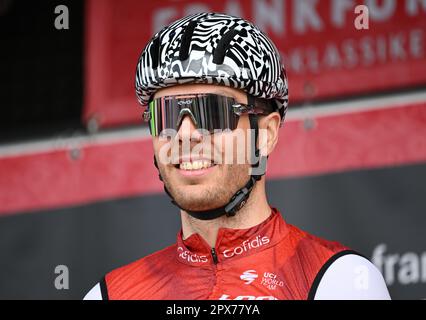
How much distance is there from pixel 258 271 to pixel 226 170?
0.99 ft

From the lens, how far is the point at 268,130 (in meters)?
3.25

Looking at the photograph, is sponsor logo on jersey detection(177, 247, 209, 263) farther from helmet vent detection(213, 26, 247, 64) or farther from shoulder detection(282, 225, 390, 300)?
helmet vent detection(213, 26, 247, 64)

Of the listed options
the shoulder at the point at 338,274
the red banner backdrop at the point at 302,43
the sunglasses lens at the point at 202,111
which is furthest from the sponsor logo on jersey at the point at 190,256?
the red banner backdrop at the point at 302,43

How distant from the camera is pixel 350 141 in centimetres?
418

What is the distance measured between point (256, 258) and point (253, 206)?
0.50 feet

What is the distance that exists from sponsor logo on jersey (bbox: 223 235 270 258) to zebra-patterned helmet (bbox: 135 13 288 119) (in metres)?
0.41

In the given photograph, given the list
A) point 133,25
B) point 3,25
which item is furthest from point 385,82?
point 3,25

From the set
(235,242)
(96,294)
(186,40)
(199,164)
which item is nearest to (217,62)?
(186,40)

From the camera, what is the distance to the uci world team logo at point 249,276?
311 centimetres

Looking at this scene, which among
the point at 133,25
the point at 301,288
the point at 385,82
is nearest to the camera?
the point at 301,288

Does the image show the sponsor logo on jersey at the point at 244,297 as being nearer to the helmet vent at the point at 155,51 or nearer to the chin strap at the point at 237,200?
the chin strap at the point at 237,200

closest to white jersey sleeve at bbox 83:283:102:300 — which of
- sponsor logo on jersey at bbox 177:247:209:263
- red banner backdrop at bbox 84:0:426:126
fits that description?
sponsor logo on jersey at bbox 177:247:209:263

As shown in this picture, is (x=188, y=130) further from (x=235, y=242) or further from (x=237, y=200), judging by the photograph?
(x=235, y=242)
